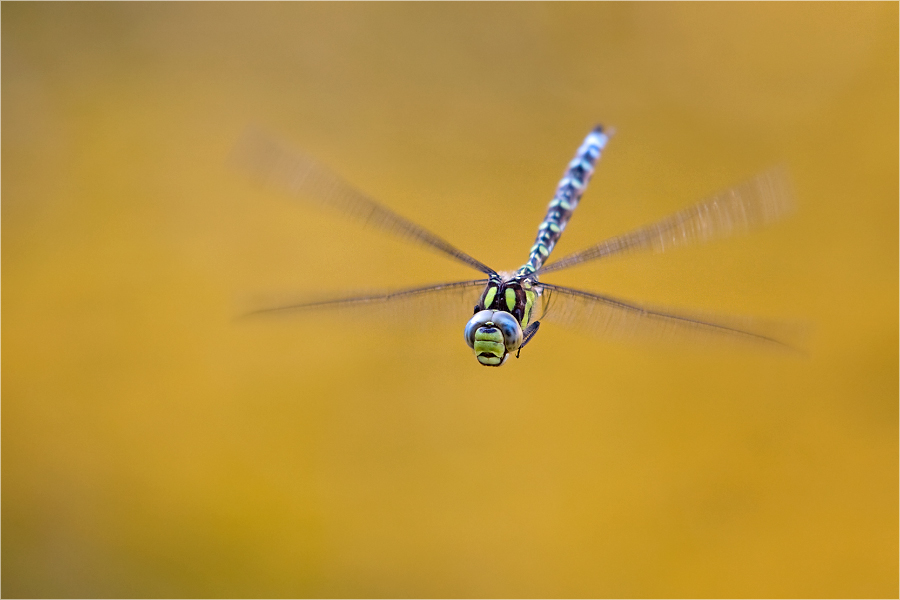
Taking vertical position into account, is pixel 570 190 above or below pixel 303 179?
above

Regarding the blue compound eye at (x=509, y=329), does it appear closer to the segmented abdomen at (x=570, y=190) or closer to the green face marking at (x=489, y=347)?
the green face marking at (x=489, y=347)

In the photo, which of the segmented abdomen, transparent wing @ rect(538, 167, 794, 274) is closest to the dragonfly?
transparent wing @ rect(538, 167, 794, 274)

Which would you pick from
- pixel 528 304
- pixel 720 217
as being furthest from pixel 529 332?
pixel 720 217

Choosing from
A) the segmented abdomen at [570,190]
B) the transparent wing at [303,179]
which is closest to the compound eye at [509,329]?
the transparent wing at [303,179]

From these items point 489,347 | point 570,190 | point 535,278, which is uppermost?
point 570,190

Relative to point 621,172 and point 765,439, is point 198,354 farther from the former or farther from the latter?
point 765,439

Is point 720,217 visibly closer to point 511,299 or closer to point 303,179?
point 511,299
